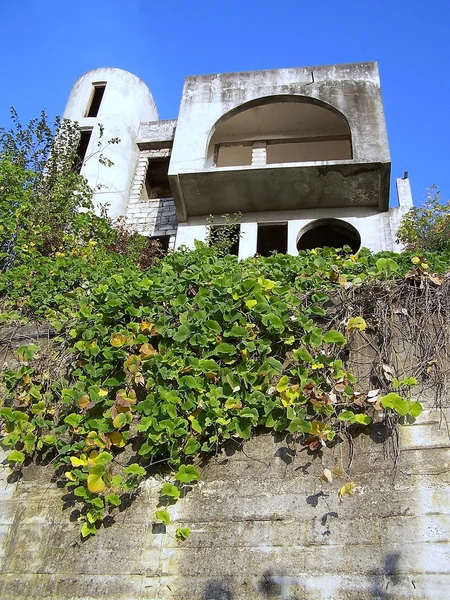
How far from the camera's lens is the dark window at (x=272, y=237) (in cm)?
1163

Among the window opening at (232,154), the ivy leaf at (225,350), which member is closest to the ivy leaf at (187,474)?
the ivy leaf at (225,350)

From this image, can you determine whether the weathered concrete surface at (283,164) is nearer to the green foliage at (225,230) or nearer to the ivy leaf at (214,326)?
the green foliage at (225,230)

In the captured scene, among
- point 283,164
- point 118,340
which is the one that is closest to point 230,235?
point 283,164

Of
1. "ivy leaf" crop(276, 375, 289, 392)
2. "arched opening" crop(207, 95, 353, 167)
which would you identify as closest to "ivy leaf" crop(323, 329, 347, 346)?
"ivy leaf" crop(276, 375, 289, 392)

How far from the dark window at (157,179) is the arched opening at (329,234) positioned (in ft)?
12.8

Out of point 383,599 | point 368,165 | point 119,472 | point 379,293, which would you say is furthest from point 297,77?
point 383,599

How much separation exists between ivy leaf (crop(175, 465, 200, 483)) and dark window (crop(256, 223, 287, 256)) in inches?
306

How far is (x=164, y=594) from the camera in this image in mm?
3654

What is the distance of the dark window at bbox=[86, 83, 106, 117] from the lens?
47.8ft

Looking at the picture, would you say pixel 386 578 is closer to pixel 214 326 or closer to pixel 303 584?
pixel 303 584

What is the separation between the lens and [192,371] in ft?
14.6

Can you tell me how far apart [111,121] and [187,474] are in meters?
11.5

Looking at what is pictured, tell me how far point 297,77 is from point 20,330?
338 inches

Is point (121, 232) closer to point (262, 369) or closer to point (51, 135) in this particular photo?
point (51, 135)
